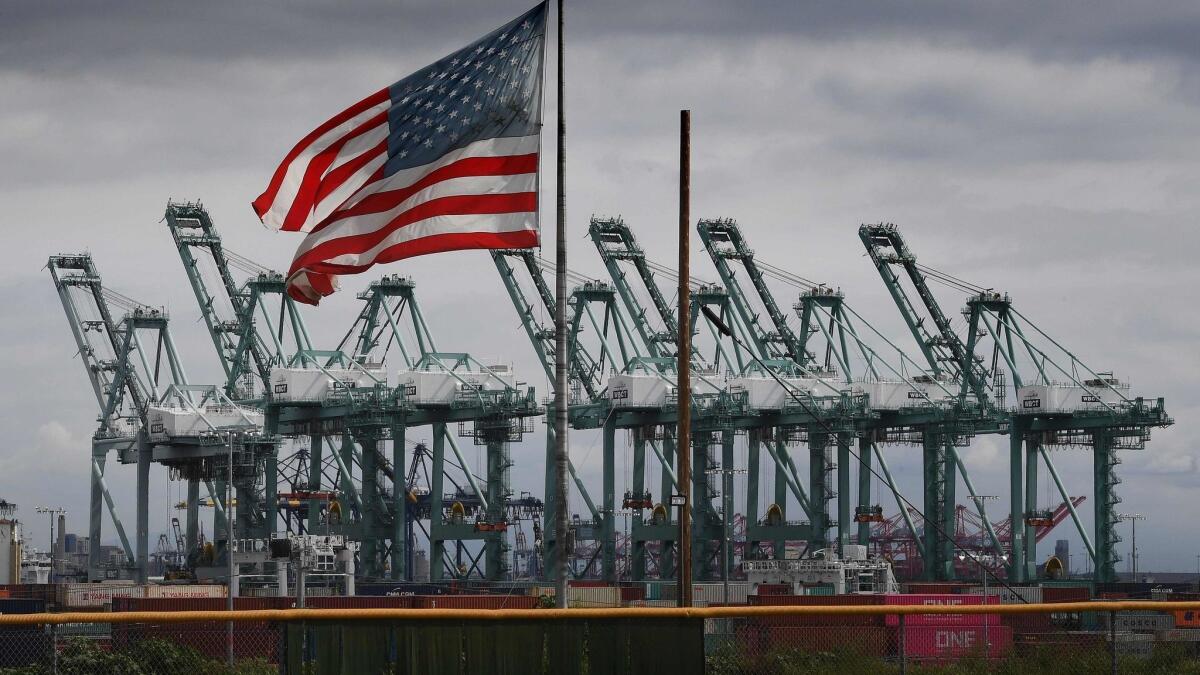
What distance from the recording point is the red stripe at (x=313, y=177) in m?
21.6

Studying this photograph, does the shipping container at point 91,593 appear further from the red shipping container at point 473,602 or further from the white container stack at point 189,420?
the white container stack at point 189,420

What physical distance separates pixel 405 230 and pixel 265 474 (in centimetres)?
8681

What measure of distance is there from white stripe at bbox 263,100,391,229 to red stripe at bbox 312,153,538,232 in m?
0.53

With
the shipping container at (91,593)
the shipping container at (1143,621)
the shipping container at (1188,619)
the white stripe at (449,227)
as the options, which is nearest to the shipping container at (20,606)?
the shipping container at (91,593)

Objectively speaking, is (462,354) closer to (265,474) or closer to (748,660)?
(265,474)

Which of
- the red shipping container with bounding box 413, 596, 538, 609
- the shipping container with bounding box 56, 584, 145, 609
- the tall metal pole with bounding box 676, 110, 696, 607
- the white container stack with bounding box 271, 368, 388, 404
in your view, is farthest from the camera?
the white container stack with bounding box 271, 368, 388, 404

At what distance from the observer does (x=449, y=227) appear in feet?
70.7

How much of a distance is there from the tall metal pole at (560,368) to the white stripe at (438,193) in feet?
1.63

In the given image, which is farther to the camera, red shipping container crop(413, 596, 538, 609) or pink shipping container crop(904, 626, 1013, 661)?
red shipping container crop(413, 596, 538, 609)

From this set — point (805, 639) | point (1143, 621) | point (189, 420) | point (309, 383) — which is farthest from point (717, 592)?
point (805, 639)

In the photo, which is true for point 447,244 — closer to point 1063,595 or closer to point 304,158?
point 304,158

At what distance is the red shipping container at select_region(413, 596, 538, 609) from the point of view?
5497 centimetres

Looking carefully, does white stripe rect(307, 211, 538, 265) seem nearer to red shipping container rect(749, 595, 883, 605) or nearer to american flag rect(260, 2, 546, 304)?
american flag rect(260, 2, 546, 304)

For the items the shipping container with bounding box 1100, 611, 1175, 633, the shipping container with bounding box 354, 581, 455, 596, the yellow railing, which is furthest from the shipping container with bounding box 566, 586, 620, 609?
the yellow railing
